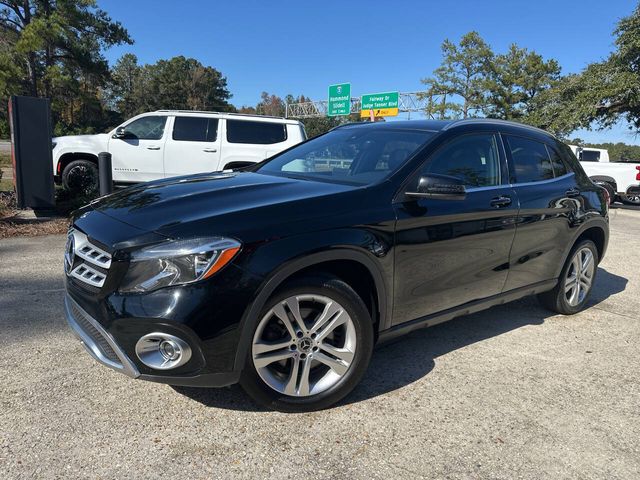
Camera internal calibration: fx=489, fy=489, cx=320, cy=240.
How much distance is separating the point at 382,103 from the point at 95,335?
89.2 ft

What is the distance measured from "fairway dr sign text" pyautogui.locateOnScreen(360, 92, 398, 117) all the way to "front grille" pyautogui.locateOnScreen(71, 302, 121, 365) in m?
26.0

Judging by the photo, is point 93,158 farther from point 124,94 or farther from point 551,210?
point 124,94

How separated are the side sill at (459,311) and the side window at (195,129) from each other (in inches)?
301

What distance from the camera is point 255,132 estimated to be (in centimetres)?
1042

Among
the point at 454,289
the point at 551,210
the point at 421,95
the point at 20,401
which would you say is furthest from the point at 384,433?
the point at 421,95

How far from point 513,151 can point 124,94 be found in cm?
8239

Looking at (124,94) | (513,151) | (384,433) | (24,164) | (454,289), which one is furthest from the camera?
(124,94)

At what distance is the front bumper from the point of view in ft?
7.84

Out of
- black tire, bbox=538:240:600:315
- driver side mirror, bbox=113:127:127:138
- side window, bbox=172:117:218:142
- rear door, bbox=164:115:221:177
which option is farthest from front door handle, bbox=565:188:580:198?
driver side mirror, bbox=113:127:127:138

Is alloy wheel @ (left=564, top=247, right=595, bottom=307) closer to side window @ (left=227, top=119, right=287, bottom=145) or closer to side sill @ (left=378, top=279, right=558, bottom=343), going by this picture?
side sill @ (left=378, top=279, right=558, bottom=343)

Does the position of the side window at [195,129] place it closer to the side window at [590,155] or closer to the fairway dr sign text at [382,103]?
the side window at [590,155]

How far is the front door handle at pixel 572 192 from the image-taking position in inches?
172

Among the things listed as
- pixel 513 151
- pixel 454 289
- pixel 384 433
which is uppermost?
pixel 513 151

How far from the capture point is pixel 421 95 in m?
41.0
